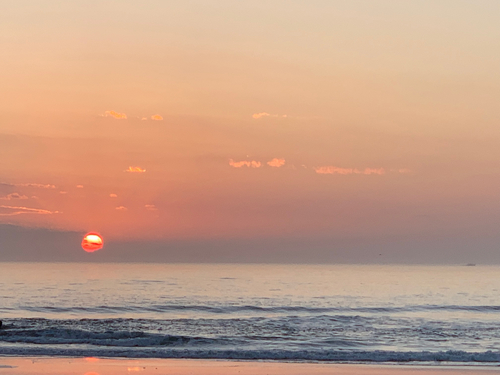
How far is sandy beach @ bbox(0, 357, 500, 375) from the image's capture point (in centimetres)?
1661

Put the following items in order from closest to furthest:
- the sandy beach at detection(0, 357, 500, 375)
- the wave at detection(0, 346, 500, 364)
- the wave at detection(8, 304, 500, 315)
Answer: the sandy beach at detection(0, 357, 500, 375) → the wave at detection(0, 346, 500, 364) → the wave at detection(8, 304, 500, 315)

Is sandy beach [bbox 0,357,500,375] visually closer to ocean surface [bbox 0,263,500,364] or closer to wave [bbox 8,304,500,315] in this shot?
ocean surface [bbox 0,263,500,364]

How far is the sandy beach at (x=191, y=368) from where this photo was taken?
654 inches

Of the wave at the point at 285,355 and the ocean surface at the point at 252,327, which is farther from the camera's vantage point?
the ocean surface at the point at 252,327

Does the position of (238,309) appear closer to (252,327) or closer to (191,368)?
(252,327)

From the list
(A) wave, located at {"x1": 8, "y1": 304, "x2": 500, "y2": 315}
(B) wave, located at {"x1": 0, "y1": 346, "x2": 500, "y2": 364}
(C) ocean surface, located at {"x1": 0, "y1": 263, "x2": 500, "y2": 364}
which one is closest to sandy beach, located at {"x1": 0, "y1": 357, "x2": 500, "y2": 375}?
(B) wave, located at {"x1": 0, "y1": 346, "x2": 500, "y2": 364}

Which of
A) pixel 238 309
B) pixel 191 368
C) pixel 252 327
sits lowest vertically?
pixel 191 368

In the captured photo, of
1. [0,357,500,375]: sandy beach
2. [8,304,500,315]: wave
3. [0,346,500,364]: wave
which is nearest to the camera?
[0,357,500,375]: sandy beach

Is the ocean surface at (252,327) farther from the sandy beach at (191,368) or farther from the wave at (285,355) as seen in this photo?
the sandy beach at (191,368)

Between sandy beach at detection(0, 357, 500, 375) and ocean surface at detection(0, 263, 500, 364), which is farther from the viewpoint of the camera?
ocean surface at detection(0, 263, 500, 364)

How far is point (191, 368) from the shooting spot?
17.6m

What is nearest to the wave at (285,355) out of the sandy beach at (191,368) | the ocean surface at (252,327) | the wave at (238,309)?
the ocean surface at (252,327)

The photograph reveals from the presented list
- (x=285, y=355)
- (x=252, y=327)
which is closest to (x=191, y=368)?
(x=285, y=355)

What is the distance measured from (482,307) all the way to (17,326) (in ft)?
130
